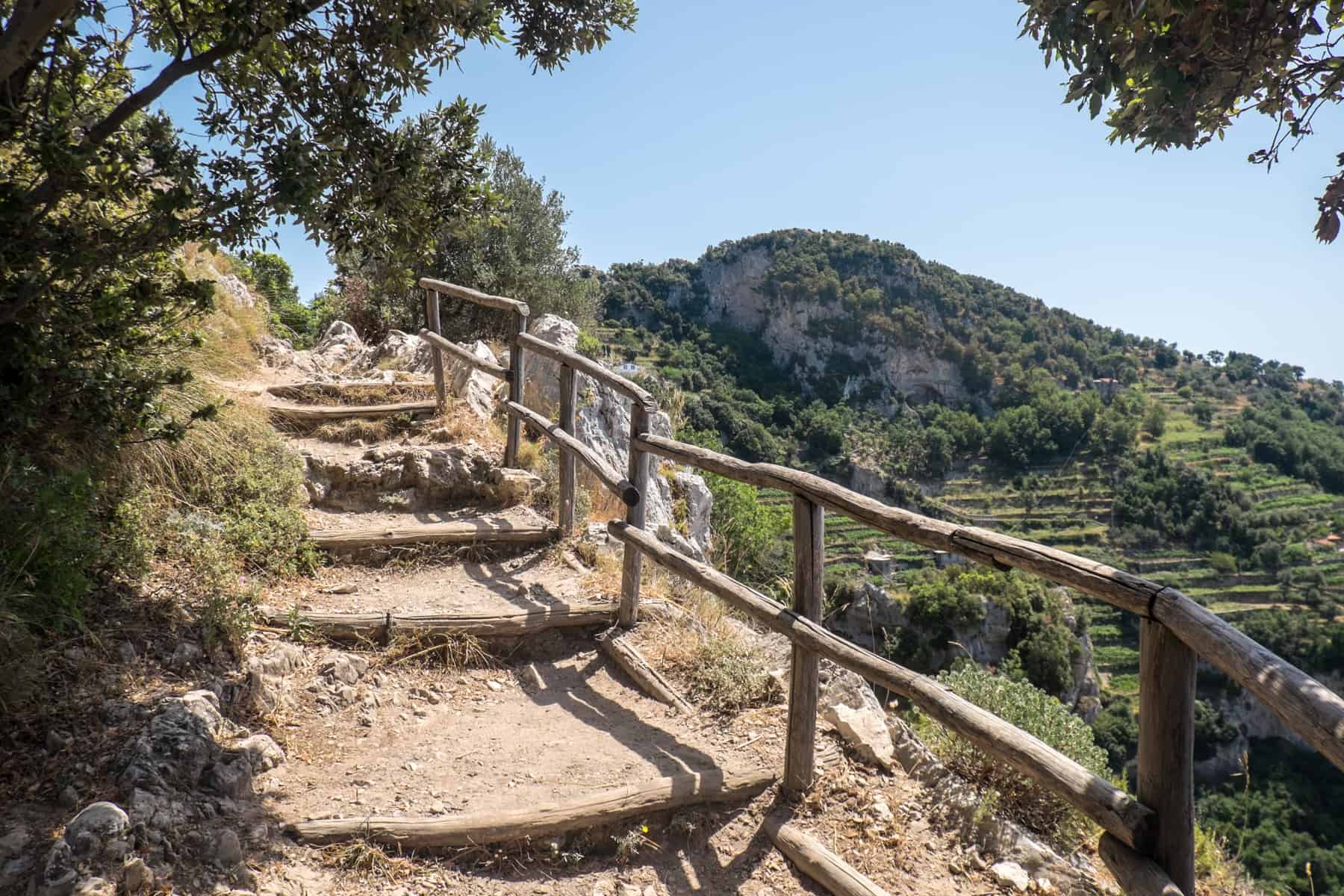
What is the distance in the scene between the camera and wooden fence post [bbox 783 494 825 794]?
3451mm

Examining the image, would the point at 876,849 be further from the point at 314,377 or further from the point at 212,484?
the point at 314,377

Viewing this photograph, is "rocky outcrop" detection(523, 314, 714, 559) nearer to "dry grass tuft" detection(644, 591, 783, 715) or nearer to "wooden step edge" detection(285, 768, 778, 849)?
"dry grass tuft" detection(644, 591, 783, 715)

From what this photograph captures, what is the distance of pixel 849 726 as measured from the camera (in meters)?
3.95

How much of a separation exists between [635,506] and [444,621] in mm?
1408

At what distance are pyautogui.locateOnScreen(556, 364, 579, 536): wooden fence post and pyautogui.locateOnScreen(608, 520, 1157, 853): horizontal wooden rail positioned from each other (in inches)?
76.7

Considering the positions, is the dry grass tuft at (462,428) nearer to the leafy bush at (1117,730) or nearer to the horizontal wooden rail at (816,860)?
the horizontal wooden rail at (816,860)

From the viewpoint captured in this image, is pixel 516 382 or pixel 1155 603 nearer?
pixel 1155 603

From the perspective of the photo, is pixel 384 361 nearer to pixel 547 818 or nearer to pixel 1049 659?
pixel 547 818

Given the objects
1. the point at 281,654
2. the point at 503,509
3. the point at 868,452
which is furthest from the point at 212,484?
the point at 868,452

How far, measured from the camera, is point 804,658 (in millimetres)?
3469

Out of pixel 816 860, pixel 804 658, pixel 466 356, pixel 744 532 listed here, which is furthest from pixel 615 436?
pixel 816 860

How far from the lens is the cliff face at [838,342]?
267ft

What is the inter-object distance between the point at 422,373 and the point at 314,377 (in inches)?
48.5

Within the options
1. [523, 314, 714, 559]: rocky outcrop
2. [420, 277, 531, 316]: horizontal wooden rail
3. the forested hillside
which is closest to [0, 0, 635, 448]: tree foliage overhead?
[420, 277, 531, 316]: horizontal wooden rail
